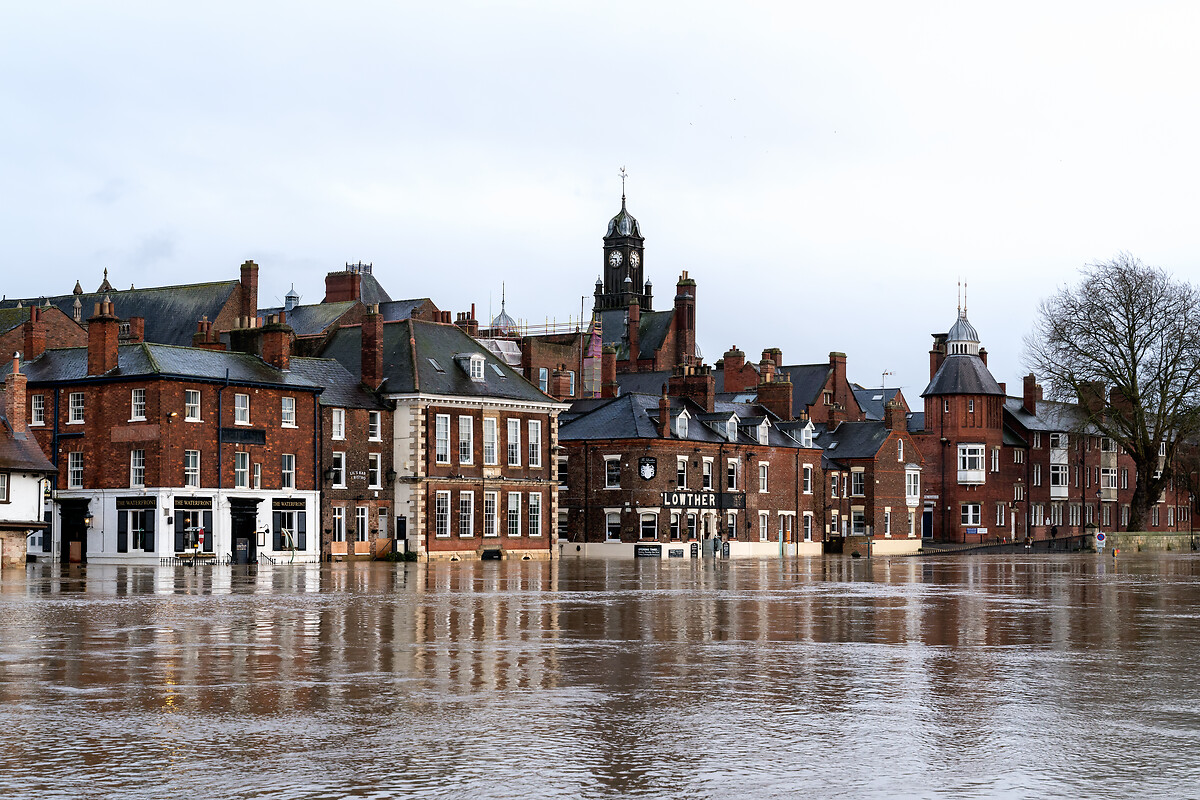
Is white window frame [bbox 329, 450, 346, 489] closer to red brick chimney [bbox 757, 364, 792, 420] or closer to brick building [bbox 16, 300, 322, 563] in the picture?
brick building [bbox 16, 300, 322, 563]

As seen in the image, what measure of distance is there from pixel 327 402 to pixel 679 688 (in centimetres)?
5293

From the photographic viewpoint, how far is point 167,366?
199ft

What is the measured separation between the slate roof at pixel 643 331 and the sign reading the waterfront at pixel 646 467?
4107 centimetres

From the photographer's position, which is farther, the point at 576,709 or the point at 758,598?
the point at 758,598

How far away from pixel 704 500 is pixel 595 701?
68.1 metres

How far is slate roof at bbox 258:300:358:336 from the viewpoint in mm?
91481

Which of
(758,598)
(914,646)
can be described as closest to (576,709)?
(914,646)

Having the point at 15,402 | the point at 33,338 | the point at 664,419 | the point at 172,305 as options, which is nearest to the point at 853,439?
the point at 664,419

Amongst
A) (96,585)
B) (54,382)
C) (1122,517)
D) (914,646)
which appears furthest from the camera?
(1122,517)

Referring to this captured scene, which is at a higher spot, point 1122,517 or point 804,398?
point 804,398

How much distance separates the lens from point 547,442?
75.4 meters

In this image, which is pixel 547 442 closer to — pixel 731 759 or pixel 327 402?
pixel 327 402

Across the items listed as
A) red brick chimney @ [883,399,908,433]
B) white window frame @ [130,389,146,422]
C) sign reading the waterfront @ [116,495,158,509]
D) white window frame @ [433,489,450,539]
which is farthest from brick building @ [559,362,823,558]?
sign reading the waterfront @ [116,495,158,509]

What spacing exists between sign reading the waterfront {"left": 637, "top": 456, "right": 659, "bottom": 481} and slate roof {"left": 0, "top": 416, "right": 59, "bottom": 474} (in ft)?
106
